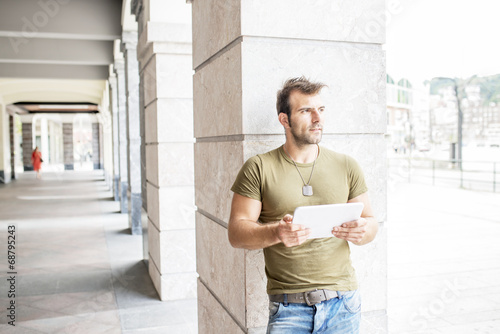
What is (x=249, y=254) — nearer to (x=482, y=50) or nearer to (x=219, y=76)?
(x=219, y=76)

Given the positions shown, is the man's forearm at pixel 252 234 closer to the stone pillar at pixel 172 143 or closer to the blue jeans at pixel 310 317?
the blue jeans at pixel 310 317

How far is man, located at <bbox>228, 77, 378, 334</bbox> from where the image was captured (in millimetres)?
1978

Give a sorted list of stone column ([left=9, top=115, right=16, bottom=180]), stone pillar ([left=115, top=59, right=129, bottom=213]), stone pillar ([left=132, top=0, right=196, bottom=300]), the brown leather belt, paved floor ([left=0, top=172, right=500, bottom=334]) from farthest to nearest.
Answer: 1. stone column ([left=9, top=115, right=16, bottom=180])
2. stone pillar ([left=115, top=59, right=129, bottom=213])
3. stone pillar ([left=132, top=0, right=196, bottom=300])
4. paved floor ([left=0, top=172, right=500, bottom=334])
5. the brown leather belt

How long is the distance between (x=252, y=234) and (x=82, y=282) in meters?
4.53

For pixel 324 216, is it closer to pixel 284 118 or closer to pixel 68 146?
pixel 284 118

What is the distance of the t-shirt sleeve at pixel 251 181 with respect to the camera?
6.52 ft

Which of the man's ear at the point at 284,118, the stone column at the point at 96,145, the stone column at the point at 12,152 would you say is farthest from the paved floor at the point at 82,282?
the stone column at the point at 96,145

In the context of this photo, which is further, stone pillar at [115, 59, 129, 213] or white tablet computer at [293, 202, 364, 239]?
stone pillar at [115, 59, 129, 213]

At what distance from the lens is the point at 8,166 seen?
2303cm

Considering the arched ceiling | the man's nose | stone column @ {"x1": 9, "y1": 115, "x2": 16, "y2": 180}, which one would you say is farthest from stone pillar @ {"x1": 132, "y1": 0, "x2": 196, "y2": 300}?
stone column @ {"x1": 9, "y1": 115, "x2": 16, "y2": 180}

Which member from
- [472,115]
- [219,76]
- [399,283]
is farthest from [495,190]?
[219,76]

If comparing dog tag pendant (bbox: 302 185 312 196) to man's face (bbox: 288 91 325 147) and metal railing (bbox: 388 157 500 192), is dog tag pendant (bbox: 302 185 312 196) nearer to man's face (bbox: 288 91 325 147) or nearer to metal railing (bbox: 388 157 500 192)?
man's face (bbox: 288 91 325 147)

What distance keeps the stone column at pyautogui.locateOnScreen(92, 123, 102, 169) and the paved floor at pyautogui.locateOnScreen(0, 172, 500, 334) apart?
2564cm

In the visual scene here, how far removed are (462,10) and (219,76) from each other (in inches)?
326
